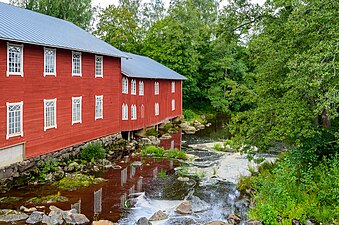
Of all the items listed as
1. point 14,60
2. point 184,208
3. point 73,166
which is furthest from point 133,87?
point 184,208

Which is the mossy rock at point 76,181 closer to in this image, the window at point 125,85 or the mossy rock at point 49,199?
the mossy rock at point 49,199

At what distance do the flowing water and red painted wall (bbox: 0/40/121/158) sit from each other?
2.71 m

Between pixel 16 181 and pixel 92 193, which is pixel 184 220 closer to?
pixel 92 193

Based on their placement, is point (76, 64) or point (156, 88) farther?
point (156, 88)

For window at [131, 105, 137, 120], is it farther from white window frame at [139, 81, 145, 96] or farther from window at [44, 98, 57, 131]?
window at [44, 98, 57, 131]

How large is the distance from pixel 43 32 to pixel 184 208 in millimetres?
11363

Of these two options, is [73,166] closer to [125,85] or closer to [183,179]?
[183,179]

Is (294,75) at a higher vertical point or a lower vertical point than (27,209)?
higher

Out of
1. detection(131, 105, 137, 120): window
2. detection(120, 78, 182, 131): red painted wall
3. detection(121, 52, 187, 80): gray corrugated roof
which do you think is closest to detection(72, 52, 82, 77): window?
detection(121, 52, 187, 80): gray corrugated roof

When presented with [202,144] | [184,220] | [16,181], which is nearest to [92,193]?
[16,181]

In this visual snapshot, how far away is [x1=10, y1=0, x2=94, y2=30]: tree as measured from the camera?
131 feet

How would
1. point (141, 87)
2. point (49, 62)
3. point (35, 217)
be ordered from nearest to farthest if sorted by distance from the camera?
1. point (35, 217)
2. point (49, 62)
3. point (141, 87)

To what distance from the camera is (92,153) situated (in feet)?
68.0

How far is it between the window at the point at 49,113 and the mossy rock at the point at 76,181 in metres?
2.84
